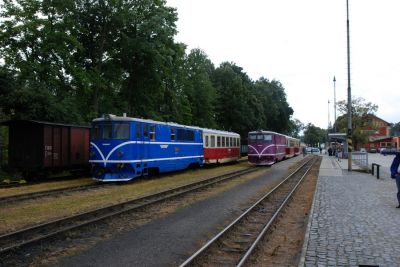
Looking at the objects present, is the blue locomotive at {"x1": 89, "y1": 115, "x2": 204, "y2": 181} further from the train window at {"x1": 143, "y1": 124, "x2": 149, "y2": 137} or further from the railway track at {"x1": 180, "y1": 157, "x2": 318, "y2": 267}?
the railway track at {"x1": 180, "y1": 157, "x2": 318, "y2": 267}

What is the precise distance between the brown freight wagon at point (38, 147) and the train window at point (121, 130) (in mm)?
3637

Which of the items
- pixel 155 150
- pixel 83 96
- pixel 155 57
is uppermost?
pixel 155 57

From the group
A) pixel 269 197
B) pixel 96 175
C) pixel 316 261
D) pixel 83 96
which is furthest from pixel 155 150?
pixel 316 261

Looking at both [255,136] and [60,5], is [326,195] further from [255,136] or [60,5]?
[60,5]

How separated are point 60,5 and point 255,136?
17465mm

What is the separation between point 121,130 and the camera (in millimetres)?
20484

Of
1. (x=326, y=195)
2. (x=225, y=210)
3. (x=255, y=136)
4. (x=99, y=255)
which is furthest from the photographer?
(x=255, y=136)

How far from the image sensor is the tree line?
27.2 metres

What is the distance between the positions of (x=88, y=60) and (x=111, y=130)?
1701 centimetres

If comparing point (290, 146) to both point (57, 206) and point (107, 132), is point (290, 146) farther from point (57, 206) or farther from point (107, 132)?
point (57, 206)

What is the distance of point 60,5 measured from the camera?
104 ft

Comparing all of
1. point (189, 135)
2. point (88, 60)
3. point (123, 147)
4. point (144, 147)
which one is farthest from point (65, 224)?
point (88, 60)

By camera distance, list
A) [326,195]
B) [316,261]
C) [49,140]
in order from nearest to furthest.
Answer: [316,261]
[326,195]
[49,140]

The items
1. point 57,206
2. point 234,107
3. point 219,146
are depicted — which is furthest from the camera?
point 234,107
